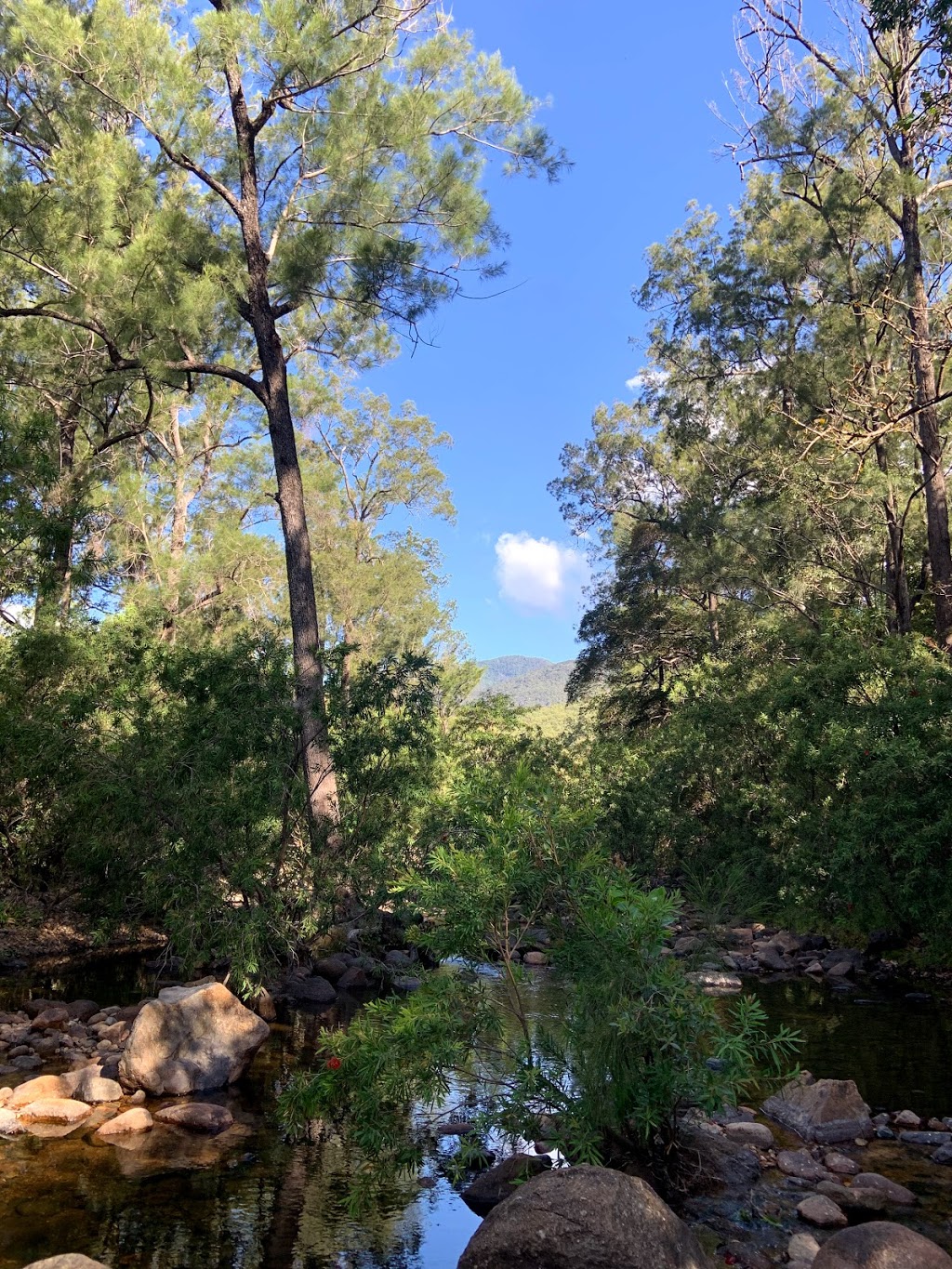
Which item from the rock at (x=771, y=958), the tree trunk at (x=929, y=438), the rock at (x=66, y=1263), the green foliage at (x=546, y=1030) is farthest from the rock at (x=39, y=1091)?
the tree trunk at (x=929, y=438)

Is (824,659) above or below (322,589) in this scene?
below

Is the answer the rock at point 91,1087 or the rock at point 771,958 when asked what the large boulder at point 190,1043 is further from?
the rock at point 771,958

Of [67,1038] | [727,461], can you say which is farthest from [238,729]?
[727,461]

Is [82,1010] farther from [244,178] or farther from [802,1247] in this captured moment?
[244,178]

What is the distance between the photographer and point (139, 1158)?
18.9 feet

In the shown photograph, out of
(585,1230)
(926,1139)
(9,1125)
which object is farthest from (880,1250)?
(9,1125)

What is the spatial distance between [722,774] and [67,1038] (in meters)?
12.0

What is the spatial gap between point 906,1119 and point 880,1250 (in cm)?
285

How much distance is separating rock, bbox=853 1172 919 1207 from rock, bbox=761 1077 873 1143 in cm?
72

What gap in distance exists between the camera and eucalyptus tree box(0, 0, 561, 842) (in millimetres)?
12461

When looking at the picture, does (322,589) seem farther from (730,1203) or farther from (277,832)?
(730,1203)

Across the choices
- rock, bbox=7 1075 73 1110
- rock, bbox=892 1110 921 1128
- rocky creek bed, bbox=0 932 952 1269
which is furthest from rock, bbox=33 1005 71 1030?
rock, bbox=892 1110 921 1128

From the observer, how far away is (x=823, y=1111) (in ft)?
20.8

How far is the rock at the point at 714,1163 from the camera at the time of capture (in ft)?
17.1
